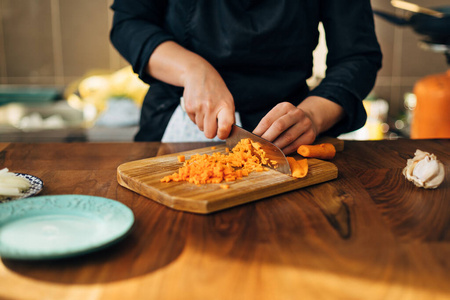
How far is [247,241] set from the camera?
60 cm

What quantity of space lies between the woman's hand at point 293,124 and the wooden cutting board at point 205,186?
0.09m

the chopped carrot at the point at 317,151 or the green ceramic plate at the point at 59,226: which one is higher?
the green ceramic plate at the point at 59,226

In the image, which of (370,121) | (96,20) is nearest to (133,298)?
(370,121)

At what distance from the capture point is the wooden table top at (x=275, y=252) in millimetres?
489

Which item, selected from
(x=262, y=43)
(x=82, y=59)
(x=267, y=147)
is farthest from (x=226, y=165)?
(x=82, y=59)

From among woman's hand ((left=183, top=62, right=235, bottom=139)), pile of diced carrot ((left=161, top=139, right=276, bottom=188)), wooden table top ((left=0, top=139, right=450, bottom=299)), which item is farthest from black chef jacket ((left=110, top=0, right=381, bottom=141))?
wooden table top ((left=0, top=139, right=450, bottom=299))

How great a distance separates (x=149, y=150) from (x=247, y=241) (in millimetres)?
576

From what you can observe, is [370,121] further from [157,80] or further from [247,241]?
[247,241]

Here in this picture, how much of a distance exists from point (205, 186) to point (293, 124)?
31cm

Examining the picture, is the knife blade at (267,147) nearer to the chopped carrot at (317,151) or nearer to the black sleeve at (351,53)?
the chopped carrot at (317,151)

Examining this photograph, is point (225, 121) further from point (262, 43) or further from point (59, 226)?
point (59, 226)

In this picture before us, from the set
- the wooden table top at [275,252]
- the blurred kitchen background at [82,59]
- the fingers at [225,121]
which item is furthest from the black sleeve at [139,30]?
the blurred kitchen background at [82,59]

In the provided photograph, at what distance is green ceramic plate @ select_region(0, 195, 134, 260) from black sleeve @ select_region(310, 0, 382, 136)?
70 cm

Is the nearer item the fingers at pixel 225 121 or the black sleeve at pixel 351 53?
the fingers at pixel 225 121
